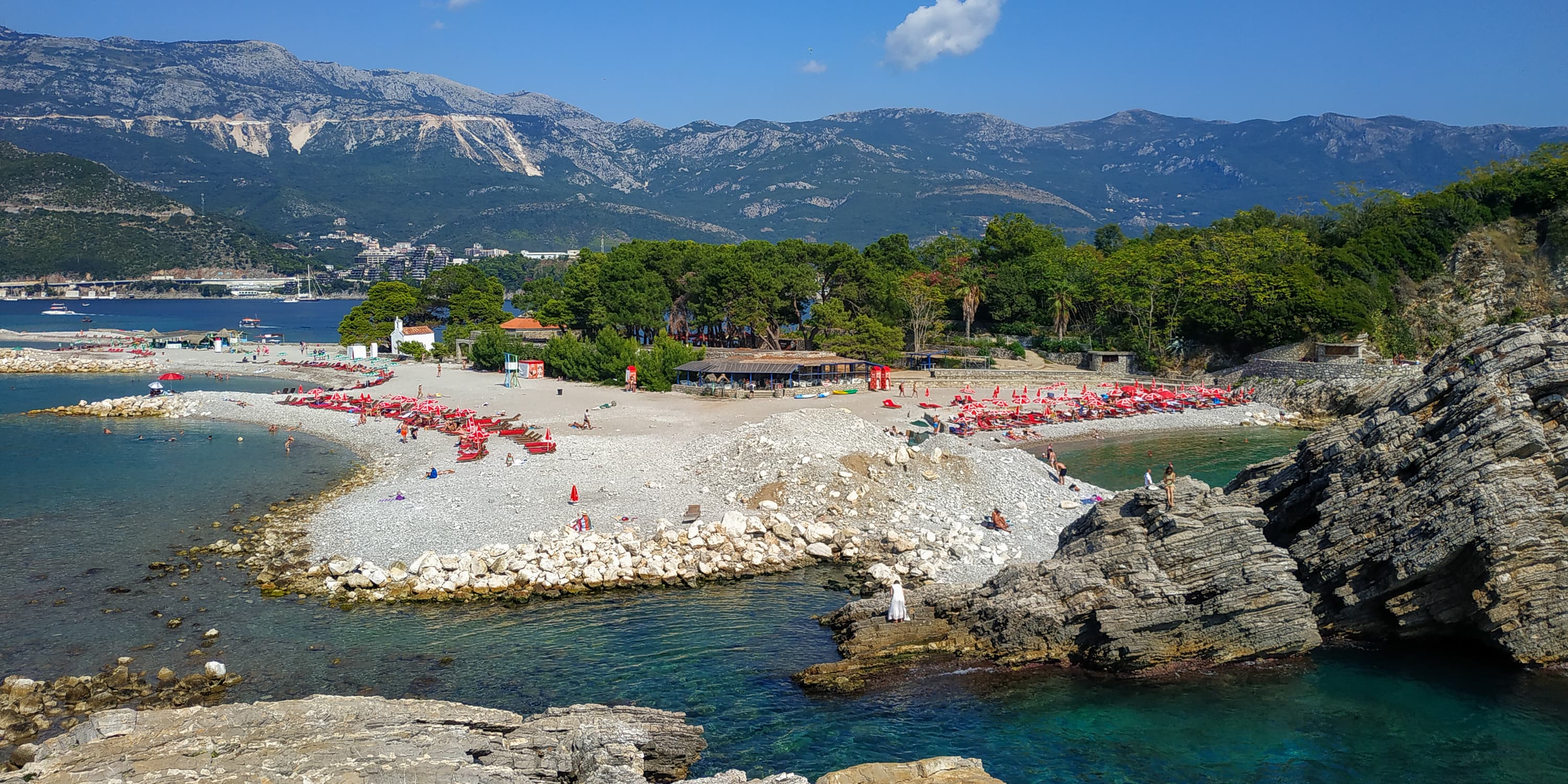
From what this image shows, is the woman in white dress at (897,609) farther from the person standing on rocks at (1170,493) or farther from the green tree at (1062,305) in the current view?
the green tree at (1062,305)

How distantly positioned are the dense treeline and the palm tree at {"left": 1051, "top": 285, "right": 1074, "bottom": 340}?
0.13 m

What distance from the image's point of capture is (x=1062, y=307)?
68000 mm

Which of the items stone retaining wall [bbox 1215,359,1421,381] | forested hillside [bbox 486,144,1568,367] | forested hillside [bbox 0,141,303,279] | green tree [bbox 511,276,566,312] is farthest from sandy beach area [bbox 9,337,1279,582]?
forested hillside [bbox 0,141,303,279]

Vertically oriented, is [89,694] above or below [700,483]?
below

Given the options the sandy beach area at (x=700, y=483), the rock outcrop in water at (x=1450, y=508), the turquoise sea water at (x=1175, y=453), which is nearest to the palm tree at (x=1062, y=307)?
the sandy beach area at (x=700, y=483)

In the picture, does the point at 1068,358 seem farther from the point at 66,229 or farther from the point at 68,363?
the point at 66,229

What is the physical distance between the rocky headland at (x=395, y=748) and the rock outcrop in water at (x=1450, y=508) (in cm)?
1067

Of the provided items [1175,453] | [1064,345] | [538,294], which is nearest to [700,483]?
[1175,453]

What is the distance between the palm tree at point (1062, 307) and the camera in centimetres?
6806

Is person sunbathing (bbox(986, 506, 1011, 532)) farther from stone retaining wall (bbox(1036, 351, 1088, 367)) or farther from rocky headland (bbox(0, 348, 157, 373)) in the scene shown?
rocky headland (bbox(0, 348, 157, 373))

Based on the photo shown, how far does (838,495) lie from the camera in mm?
27719

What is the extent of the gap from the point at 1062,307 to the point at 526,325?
43.2 metres

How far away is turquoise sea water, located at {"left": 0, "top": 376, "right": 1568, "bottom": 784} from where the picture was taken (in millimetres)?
14633

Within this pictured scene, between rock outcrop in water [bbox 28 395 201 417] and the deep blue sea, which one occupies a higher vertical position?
the deep blue sea
